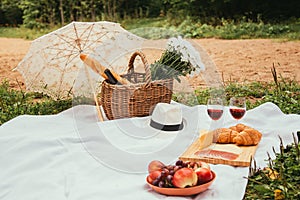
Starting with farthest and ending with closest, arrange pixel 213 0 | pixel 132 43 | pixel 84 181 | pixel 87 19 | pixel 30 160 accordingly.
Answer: pixel 87 19
pixel 213 0
pixel 132 43
pixel 30 160
pixel 84 181

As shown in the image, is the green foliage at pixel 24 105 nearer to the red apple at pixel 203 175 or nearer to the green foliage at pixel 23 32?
the red apple at pixel 203 175

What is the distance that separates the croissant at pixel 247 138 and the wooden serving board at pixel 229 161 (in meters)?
0.03

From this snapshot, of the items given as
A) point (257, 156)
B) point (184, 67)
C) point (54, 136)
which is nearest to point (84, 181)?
point (54, 136)

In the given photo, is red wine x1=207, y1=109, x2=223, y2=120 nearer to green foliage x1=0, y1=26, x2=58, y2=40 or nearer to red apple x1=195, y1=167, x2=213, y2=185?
red apple x1=195, y1=167, x2=213, y2=185

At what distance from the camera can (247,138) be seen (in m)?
2.80

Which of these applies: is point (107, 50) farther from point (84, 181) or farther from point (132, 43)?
point (84, 181)

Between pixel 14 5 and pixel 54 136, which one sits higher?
pixel 14 5

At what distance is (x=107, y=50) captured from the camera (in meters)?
4.01

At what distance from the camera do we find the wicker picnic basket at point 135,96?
3.44 m

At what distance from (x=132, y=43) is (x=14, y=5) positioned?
9627mm

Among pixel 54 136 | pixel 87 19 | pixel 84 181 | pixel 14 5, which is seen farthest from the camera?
pixel 14 5

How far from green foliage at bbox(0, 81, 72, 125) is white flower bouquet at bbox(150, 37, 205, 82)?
3.59 ft

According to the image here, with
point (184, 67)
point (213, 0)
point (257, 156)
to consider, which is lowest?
point (257, 156)

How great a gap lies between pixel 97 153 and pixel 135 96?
758mm
